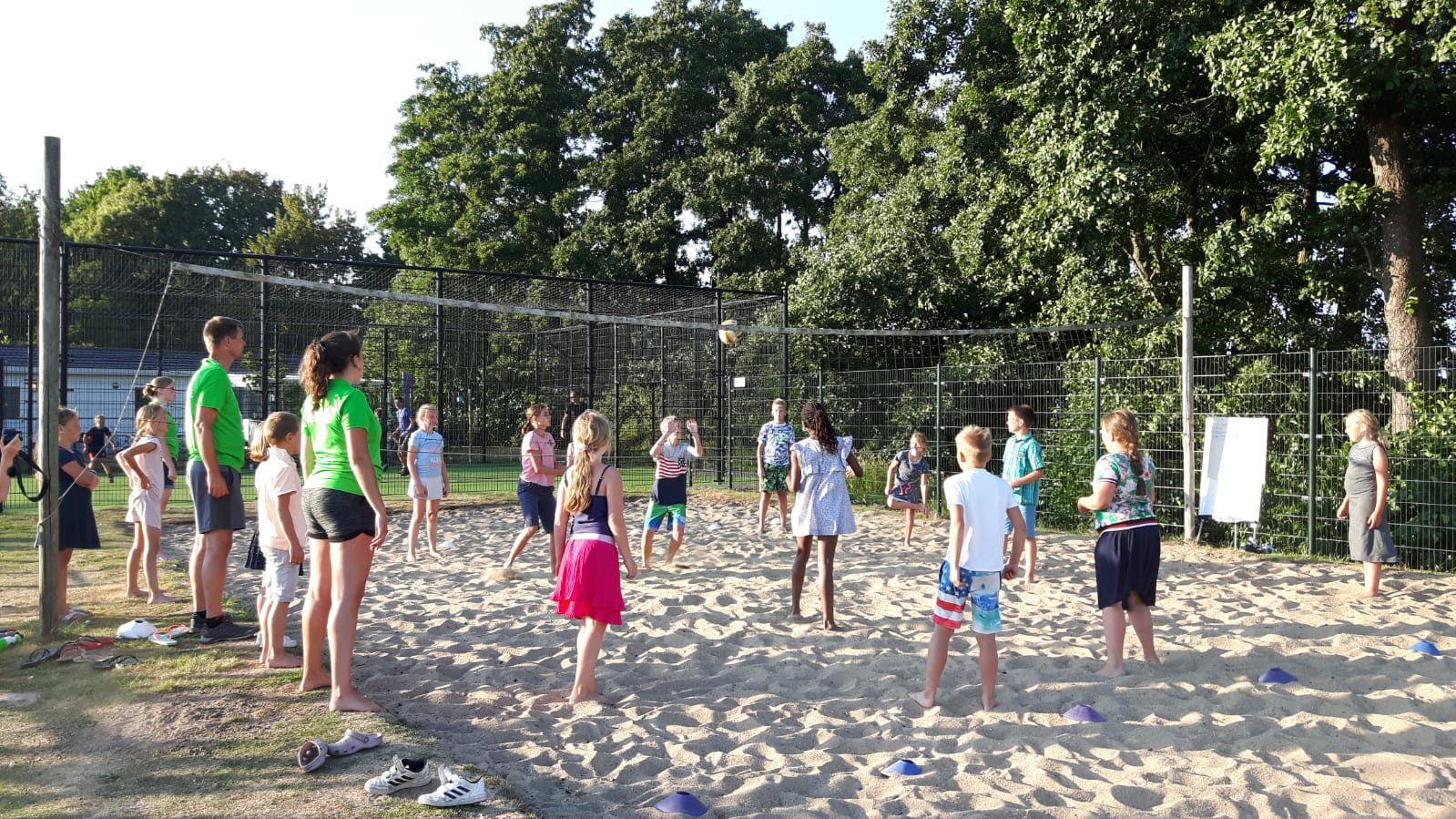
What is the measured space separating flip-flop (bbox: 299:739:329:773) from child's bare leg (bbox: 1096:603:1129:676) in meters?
3.76

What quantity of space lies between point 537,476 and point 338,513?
3622 mm

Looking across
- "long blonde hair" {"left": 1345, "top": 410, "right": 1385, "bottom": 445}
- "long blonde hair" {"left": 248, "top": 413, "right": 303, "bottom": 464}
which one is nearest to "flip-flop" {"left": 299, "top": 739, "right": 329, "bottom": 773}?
"long blonde hair" {"left": 248, "top": 413, "right": 303, "bottom": 464}

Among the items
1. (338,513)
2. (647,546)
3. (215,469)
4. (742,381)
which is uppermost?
(742,381)

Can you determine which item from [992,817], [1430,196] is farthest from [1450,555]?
[992,817]

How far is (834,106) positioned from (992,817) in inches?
1144

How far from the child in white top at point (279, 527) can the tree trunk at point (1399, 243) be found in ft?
38.7

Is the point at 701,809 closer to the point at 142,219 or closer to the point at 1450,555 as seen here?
the point at 1450,555

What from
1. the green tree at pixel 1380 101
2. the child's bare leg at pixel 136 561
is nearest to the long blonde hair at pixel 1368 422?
the green tree at pixel 1380 101

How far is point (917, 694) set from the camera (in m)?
4.85

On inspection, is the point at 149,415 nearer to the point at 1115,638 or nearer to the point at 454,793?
the point at 454,793

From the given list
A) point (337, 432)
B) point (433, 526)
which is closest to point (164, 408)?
point (433, 526)

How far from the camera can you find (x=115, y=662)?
5.13 m

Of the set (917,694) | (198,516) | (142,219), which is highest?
(142,219)

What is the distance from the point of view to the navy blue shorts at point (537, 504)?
7.96 meters
